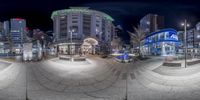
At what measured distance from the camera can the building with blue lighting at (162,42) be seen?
9.32 feet

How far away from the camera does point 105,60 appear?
3516 mm

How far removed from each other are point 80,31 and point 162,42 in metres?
1.59

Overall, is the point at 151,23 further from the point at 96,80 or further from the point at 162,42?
the point at 96,80

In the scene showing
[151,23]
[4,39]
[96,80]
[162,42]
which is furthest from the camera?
[4,39]

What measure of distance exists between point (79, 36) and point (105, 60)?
763 millimetres

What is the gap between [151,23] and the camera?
3.25 m

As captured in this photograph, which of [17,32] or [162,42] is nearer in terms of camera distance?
[162,42]

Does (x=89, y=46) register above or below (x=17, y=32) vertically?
→ below

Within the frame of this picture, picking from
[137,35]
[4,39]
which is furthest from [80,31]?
[4,39]

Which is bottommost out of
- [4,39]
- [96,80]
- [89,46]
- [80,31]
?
[96,80]

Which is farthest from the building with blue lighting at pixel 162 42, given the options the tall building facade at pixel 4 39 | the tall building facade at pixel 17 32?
the tall building facade at pixel 4 39

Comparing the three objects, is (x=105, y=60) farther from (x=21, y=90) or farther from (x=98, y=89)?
(x=21, y=90)

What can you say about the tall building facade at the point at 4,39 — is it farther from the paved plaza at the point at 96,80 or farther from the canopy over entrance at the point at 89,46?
the canopy over entrance at the point at 89,46

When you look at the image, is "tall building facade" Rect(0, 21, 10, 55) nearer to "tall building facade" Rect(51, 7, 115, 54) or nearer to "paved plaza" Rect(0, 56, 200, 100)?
"paved plaza" Rect(0, 56, 200, 100)
